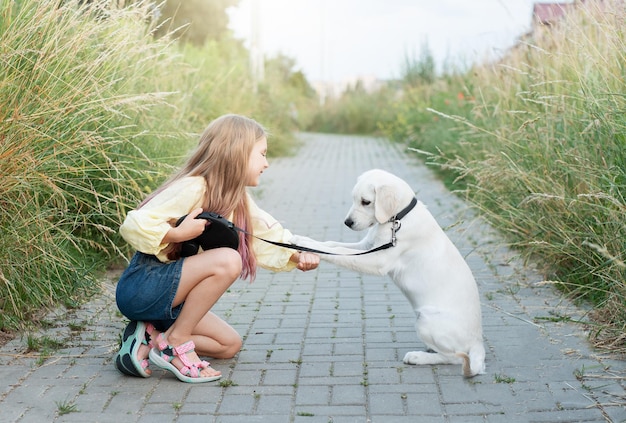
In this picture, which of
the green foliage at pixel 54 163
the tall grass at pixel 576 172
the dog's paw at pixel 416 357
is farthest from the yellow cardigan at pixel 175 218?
the tall grass at pixel 576 172

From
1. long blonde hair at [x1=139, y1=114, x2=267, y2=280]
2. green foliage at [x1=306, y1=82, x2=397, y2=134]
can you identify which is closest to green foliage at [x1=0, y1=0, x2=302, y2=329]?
long blonde hair at [x1=139, y1=114, x2=267, y2=280]

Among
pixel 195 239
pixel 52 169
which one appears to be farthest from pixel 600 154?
pixel 52 169

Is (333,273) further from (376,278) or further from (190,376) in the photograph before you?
(190,376)

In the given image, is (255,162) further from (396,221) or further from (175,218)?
(396,221)

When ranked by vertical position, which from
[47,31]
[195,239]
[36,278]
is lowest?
[36,278]

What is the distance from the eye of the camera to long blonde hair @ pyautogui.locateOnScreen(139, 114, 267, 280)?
4.30 m

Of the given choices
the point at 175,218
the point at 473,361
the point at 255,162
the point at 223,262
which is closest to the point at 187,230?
the point at 175,218

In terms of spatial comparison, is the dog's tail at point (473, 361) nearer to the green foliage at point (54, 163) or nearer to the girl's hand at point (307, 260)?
the girl's hand at point (307, 260)

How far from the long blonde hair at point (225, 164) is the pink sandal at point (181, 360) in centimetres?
64

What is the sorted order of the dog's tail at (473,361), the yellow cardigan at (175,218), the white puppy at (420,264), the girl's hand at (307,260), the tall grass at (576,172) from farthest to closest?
1. the tall grass at (576,172)
2. the girl's hand at (307,260)
3. the white puppy at (420,264)
4. the dog's tail at (473,361)
5. the yellow cardigan at (175,218)

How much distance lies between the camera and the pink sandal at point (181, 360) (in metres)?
4.15

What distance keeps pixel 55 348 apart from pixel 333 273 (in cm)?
288

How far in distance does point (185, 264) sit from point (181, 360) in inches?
20.2

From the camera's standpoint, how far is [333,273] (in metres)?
7.01
